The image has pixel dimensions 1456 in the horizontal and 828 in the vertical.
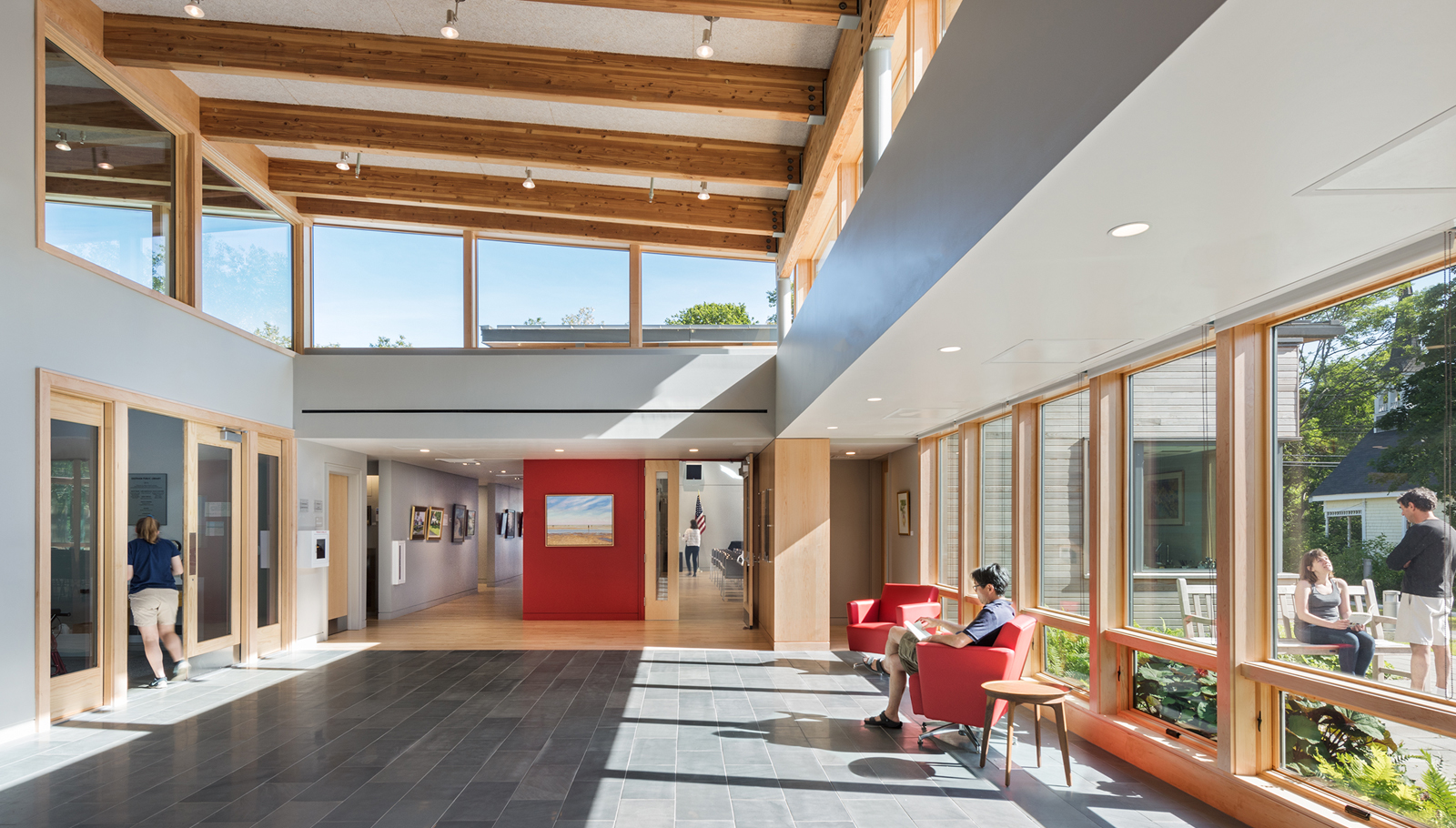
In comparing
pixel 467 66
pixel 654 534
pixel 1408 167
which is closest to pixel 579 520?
pixel 654 534

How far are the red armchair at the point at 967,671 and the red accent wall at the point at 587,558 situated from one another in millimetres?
7715

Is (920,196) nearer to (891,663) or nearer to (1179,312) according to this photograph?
(1179,312)

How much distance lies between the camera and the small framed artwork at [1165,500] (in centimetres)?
529

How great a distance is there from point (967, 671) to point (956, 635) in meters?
0.24

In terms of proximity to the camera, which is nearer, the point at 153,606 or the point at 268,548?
the point at 153,606

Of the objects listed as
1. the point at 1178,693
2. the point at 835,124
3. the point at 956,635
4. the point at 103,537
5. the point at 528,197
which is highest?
the point at 528,197

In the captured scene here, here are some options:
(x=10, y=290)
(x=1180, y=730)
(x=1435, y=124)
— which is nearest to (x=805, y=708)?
(x=1180, y=730)

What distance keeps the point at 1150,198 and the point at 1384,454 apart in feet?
7.14

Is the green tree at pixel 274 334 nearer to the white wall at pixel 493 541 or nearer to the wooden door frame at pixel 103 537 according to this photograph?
A: the wooden door frame at pixel 103 537

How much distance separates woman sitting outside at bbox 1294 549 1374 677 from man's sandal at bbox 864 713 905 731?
8.97 ft

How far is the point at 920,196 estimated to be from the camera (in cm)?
368

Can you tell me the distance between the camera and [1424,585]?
3.54 metres

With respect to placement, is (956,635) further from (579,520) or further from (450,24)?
(579,520)

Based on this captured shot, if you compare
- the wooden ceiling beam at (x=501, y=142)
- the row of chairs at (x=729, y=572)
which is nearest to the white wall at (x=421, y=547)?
the row of chairs at (x=729, y=572)
